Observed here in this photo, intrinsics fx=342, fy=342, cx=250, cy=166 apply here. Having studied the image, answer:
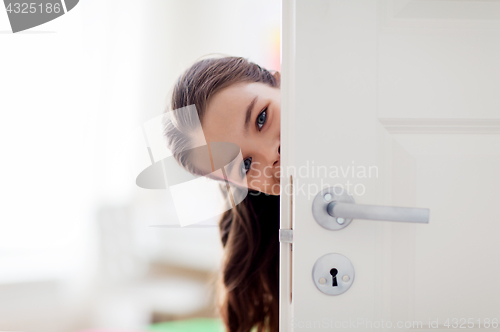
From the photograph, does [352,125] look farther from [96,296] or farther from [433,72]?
[96,296]

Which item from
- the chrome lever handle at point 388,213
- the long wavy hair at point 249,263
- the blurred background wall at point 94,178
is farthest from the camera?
the blurred background wall at point 94,178

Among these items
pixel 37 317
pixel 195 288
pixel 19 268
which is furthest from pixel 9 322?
pixel 195 288

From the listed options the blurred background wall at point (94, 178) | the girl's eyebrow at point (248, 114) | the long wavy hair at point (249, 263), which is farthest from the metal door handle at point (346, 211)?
the blurred background wall at point (94, 178)

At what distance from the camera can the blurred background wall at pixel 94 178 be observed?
1.36 m

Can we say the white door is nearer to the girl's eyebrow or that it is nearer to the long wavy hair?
the girl's eyebrow

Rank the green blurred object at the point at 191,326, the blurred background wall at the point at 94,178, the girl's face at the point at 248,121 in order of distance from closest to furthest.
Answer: the girl's face at the point at 248,121, the blurred background wall at the point at 94,178, the green blurred object at the point at 191,326

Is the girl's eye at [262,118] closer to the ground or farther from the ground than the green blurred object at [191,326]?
farther from the ground

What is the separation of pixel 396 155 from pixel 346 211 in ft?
0.38

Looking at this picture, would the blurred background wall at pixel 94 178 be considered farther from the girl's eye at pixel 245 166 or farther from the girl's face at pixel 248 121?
the girl's eye at pixel 245 166

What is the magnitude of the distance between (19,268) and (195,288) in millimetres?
798

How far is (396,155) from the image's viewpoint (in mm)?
452

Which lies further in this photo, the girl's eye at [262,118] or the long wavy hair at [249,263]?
the long wavy hair at [249,263]

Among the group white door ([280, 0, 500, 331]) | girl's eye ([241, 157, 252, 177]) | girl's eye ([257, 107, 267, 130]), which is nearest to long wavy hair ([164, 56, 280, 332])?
girl's eye ([241, 157, 252, 177])

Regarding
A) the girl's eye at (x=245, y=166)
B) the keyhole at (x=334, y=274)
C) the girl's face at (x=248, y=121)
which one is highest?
the girl's face at (x=248, y=121)
